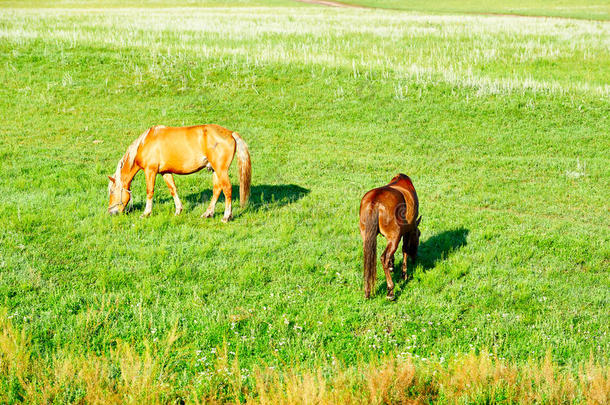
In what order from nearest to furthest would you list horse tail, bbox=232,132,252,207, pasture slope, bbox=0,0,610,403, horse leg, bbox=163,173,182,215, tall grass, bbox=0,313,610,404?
tall grass, bbox=0,313,610,404, pasture slope, bbox=0,0,610,403, horse tail, bbox=232,132,252,207, horse leg, bbox=163,173,182,215

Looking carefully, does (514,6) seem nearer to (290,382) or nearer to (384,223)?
(384,223)

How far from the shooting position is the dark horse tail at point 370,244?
783cm

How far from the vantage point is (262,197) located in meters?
12.8

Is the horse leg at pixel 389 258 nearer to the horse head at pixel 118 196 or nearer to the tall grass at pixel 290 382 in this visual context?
the tall grass at pixel 290 382

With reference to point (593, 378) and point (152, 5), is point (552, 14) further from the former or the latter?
point (593, 378)

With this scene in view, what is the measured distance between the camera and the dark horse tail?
783 centimetres


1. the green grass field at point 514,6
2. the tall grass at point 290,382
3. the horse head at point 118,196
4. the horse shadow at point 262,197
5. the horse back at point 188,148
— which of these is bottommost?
the tall grass at point 290,382

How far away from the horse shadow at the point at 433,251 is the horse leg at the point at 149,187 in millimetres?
5425

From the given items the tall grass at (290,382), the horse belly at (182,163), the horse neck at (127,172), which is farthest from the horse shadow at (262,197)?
the tall grass at (290,382)

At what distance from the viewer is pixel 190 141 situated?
11.1m

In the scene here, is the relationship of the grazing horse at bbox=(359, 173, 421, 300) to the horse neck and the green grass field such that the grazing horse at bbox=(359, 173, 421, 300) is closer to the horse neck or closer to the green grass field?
the horse neck

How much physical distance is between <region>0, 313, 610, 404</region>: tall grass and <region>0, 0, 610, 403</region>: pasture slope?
1.3 inches

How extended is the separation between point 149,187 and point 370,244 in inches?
225

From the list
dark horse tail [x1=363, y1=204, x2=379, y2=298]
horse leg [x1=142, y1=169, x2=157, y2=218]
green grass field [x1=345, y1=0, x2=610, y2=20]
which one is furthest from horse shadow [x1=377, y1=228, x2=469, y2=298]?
green grass field [x1=345, y1=0, x2=610, y2=20]
